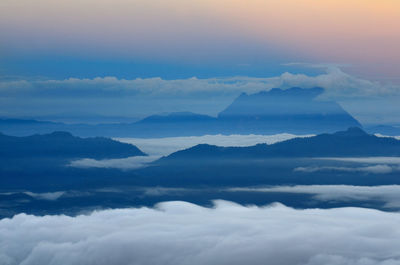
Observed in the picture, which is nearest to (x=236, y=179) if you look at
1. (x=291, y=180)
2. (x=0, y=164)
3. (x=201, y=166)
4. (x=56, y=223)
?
(x=291, y=180)

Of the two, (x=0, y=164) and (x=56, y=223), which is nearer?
(x=56, y=223)

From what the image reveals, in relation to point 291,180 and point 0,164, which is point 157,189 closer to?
point 291,180

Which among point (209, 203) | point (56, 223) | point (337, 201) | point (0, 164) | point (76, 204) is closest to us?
point (56, 223)

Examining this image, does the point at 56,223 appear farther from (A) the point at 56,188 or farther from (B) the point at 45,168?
(B) the point at 45,168

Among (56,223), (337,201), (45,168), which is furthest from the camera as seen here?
(45,168)

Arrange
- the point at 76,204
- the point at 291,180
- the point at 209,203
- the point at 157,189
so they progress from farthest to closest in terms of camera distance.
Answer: the point at 291,180 < the point at 157,189 < the point at 76,204 < the point at 209,203

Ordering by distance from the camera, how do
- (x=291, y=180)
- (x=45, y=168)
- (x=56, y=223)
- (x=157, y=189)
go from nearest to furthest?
(x=56, y=223) → (x=157, y=189) → (x=291, y=180) → (x=45, y=168)

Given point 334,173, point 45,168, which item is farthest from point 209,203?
point 45,168

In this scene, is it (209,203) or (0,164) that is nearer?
(209,203)
